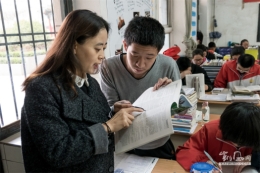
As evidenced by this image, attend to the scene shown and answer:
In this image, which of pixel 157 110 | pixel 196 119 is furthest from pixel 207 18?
pixel 157 110

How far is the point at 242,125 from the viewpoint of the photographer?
3.91ft

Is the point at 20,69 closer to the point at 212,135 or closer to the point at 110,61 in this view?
the point at 110,61

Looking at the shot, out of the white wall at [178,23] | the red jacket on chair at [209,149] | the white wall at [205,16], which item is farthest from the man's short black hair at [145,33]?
the white wall at [205,16]

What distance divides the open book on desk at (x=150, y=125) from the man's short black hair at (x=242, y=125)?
381mm

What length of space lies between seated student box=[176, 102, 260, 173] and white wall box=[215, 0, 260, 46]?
7325 mm

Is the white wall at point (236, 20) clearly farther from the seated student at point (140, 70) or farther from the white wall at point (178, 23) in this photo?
the seated student at point (140, 70)

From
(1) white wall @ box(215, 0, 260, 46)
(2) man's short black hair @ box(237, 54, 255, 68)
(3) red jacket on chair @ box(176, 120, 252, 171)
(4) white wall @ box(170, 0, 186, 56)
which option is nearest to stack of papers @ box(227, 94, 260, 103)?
(2) man's short black hair @ box(237, 54, 255, 68)

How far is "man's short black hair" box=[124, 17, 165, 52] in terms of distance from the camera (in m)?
1.16

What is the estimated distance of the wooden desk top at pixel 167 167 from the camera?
4.18 feet

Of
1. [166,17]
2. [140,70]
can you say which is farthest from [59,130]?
[166,17]

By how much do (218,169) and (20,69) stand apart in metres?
1.65

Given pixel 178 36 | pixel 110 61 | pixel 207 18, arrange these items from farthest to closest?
pixel 207 18
pixel 178 36
pixel 110 61

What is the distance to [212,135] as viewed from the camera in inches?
56.3

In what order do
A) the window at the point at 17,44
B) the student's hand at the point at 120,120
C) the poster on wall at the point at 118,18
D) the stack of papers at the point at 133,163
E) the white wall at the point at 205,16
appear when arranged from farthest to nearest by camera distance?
the white wall at the point at 205,16, the poster on wall at the point at 118,18, the window at the point at 17,44, the stack of papers at the point at 133,163, the student's hand at the point at 120,120
